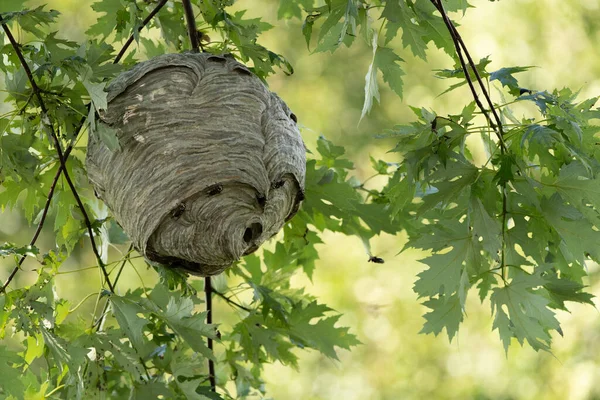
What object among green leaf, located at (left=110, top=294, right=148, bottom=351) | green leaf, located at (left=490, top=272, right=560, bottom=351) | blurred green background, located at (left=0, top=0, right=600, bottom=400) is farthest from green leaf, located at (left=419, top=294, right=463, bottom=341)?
blurred green background, located at (left=0, top=0, right=600, bottom=400)

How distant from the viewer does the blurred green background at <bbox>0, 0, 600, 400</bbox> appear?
523 centimetres

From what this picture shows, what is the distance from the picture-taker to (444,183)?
4.28 feet

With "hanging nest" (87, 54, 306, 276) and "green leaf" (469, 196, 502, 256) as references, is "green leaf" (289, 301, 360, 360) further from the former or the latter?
"green leaf" (469, 196, 502, 256)

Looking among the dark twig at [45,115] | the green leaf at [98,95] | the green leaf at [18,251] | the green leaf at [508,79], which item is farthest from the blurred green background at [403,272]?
the green leaf at [98,95]

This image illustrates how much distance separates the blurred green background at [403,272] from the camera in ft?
17.1

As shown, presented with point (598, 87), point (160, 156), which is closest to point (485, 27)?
point (598, 87)

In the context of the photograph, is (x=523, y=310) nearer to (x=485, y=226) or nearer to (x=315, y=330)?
(x=485, y=226)

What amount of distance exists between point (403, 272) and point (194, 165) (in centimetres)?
527

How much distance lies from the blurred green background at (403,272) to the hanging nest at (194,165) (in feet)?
11.1

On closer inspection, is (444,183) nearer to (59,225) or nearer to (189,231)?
(189,231)

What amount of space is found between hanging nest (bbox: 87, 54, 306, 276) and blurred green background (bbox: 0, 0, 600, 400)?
3.38 m

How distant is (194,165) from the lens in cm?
138

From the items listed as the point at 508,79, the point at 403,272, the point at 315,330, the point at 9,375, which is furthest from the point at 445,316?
the point at 403,272

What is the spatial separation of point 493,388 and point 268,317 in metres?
3.93
